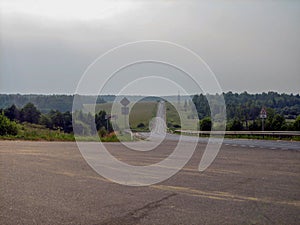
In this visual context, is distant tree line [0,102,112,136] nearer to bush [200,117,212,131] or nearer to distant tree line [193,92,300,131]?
distant tree line [193,92,300,131]

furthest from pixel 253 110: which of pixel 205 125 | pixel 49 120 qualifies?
pixel 49 120

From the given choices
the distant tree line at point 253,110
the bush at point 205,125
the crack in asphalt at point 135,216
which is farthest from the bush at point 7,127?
the crack in asphalt at point 135,216

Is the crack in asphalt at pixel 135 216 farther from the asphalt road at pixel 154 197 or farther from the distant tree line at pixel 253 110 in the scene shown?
the distant tree line at pixel 253 110

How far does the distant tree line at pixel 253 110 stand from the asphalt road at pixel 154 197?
8.25 meters

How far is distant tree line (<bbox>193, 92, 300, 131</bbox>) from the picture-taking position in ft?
100.0

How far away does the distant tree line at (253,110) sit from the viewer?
30.5 meters

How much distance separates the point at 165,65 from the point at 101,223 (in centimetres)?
1061

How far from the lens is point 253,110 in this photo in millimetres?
67562

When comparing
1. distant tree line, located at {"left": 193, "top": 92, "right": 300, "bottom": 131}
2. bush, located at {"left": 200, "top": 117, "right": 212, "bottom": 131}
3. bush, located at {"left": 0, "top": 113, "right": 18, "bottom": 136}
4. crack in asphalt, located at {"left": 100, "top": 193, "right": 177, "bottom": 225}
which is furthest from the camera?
bush, located at {"left": 200, "top": 117, "right": 212, "bottom": 131}

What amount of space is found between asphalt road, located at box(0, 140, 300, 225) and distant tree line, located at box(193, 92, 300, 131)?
8.25 metres

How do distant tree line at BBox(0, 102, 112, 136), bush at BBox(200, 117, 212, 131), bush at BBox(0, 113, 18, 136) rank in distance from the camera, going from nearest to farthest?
distant tree line at BBox(0, 102, 112, 136)
bush at BBox(0, 113, 18, 136)
bush at BBox(200, 117, 212, 131)

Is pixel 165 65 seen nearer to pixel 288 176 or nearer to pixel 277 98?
pixel 288 176

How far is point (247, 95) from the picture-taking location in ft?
300

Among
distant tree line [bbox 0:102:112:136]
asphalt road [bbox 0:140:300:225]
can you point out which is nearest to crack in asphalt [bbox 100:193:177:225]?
asphalt road [bbox 0:140:300:225]
